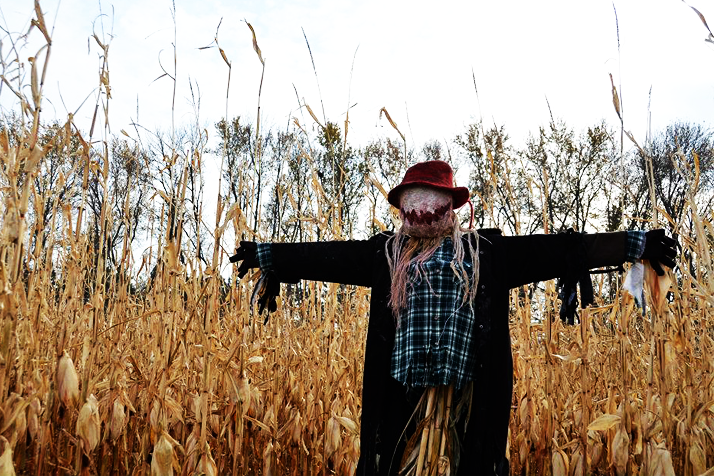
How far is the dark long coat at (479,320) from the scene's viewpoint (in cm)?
192

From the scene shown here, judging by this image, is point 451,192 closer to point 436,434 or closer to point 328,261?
point 328,261

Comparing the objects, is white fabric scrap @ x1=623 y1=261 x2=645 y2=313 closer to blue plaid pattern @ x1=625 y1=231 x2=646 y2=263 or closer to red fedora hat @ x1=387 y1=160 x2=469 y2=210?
blue plaid pattern @ x1=625 y1=231 x2=646 y2=263

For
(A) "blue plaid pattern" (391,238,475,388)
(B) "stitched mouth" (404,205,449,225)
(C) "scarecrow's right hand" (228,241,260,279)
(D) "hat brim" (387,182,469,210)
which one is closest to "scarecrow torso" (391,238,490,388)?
(A) "blue plaid pattern" (391,238,475,388)

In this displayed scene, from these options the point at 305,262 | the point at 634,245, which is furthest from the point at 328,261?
the point at 634,245

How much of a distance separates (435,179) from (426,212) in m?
0.13

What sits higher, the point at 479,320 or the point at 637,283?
the point at 637,283

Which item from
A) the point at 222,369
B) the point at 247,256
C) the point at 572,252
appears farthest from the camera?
the point at 222,369

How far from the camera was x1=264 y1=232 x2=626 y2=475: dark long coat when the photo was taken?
192 centimetres

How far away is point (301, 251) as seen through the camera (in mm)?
2160

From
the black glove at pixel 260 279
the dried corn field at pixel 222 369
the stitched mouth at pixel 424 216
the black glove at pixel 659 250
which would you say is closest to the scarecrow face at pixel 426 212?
the stitched mouth at pixel 424 216

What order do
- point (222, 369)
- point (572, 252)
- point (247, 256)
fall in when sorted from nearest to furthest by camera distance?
point (572, 252) → point (247, 256) → point (222, 369)

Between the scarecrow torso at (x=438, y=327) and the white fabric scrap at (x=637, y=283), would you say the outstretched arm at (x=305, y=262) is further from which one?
the white fabric scrap at (x=637, y=283)

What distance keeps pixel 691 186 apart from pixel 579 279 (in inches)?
17.0

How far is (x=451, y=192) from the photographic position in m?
2.17
